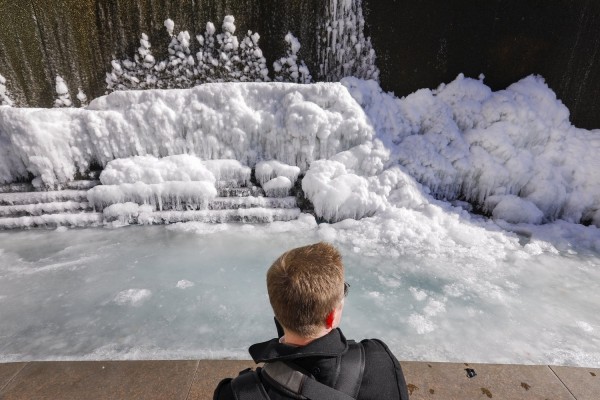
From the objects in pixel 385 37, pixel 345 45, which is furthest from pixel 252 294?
pixel 385 37

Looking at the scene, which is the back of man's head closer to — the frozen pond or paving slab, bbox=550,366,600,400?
the frozen pond

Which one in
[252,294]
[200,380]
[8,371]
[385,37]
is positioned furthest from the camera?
[385,37]

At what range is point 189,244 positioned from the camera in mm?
4836

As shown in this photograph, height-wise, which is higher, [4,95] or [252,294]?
[4,95]

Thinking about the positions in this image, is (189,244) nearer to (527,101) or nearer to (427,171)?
(427,171)

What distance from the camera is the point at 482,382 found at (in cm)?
237

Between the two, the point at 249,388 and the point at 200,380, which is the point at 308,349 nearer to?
the point at 249,388

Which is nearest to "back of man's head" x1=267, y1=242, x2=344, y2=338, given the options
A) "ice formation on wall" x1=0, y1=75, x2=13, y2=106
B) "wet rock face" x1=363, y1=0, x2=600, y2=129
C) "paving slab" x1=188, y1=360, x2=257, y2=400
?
"paving slab" x1=188, y1=360, x2=257, y2=400

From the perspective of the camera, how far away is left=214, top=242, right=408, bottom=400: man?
1030mm

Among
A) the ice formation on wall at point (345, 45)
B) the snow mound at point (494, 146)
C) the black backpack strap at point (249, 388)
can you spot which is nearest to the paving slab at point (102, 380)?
the black backpack strap at point (249, 388)

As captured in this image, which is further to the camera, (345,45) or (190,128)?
(345,45)

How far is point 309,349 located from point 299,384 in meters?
0.10

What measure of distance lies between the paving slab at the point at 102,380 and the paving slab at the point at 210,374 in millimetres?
52

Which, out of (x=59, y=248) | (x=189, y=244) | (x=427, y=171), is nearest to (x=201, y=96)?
(x=189, y=244)
